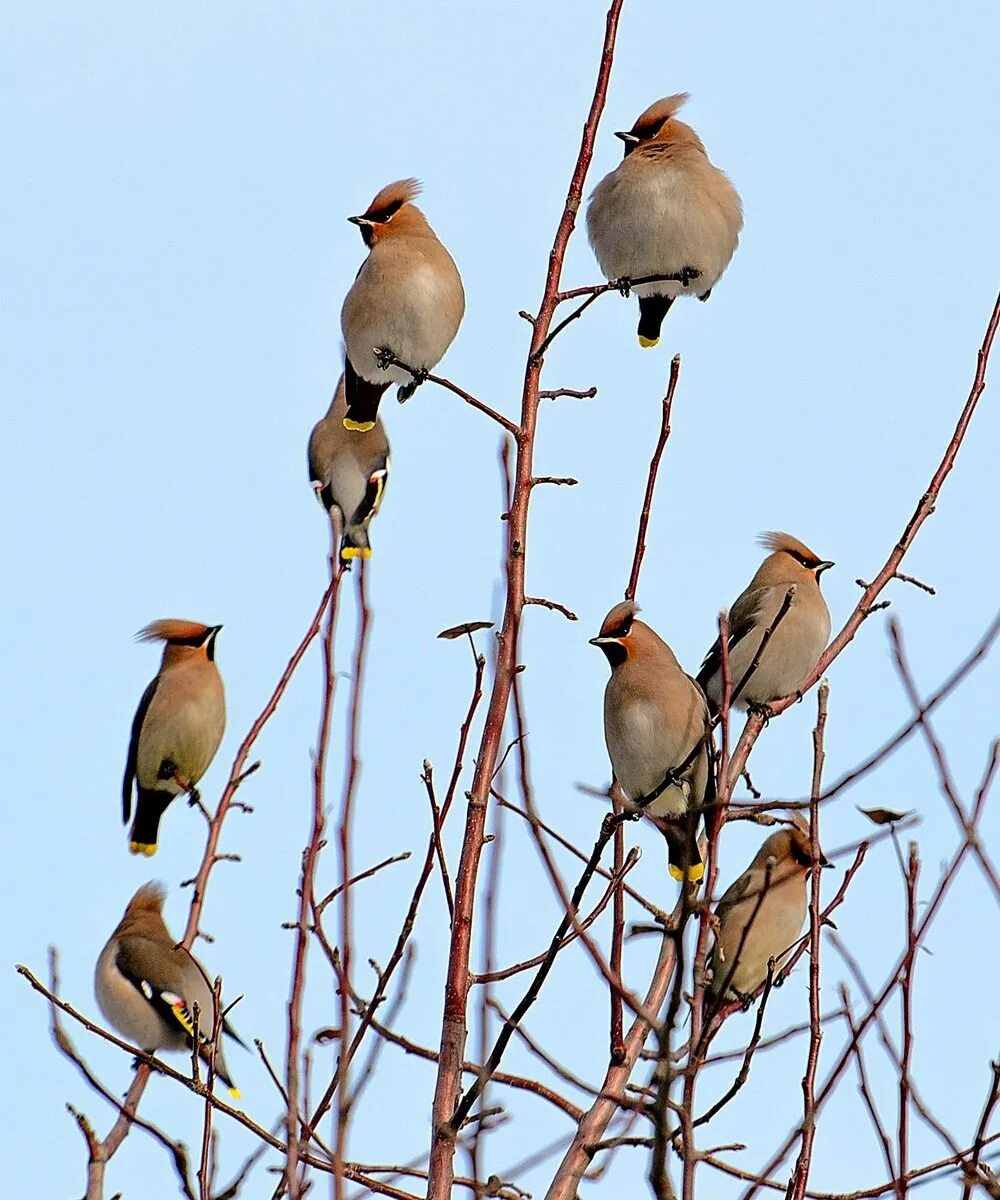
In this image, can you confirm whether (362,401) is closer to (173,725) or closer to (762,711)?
(173,725)

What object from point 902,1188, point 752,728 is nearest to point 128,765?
point 752,728

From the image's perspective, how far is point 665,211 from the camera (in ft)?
21.1

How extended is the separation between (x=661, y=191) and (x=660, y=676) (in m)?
2.14

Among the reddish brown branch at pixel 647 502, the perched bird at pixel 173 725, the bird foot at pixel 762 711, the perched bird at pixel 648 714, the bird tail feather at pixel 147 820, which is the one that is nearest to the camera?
the reddish brown branch at pixel 647 502

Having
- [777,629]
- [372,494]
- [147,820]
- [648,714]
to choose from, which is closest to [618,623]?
[648,714]

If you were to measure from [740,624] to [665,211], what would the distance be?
1542 mm

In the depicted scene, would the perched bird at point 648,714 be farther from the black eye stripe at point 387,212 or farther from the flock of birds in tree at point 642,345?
the black eye stripe at point 387,212

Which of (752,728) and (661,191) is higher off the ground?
(661,191)

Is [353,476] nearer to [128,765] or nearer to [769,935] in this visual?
[128,765]

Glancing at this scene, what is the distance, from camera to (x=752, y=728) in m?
4.41

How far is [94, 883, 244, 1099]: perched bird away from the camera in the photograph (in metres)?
6.89

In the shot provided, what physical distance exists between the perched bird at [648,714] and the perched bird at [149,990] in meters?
2.41

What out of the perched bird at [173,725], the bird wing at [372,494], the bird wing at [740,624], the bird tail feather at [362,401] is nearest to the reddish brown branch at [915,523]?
the bird wing at [740,624]

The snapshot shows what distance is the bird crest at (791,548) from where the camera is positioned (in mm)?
6918
